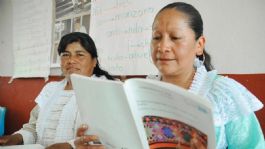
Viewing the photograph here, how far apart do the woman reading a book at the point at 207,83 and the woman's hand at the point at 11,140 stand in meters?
0.99

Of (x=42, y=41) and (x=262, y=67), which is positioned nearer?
(x=262, y=67)

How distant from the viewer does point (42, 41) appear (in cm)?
264

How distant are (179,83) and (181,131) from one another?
36 centimetres

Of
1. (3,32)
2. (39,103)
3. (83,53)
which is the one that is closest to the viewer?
(83,53)

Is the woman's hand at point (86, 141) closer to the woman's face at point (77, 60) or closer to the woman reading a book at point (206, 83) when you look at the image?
the woman reading a book at point (206, 83)

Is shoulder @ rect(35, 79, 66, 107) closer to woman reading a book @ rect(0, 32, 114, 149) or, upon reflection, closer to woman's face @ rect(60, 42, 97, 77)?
woman reading a book @ rect(0, 32, 114, 149)

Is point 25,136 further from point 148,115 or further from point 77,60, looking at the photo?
point 148,115

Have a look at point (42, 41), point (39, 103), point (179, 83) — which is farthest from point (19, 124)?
point (179, 83)

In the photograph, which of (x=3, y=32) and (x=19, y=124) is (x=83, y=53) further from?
(x=3, y=32)

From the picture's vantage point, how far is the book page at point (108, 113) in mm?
709

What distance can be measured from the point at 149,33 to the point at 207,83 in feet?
2.39

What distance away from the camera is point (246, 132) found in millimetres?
837

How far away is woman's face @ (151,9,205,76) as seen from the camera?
2.83ft

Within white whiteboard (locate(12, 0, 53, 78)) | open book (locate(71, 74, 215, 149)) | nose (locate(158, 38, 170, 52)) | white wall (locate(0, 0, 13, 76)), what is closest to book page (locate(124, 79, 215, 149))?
open book (locate(71, 74, 215, 149))
